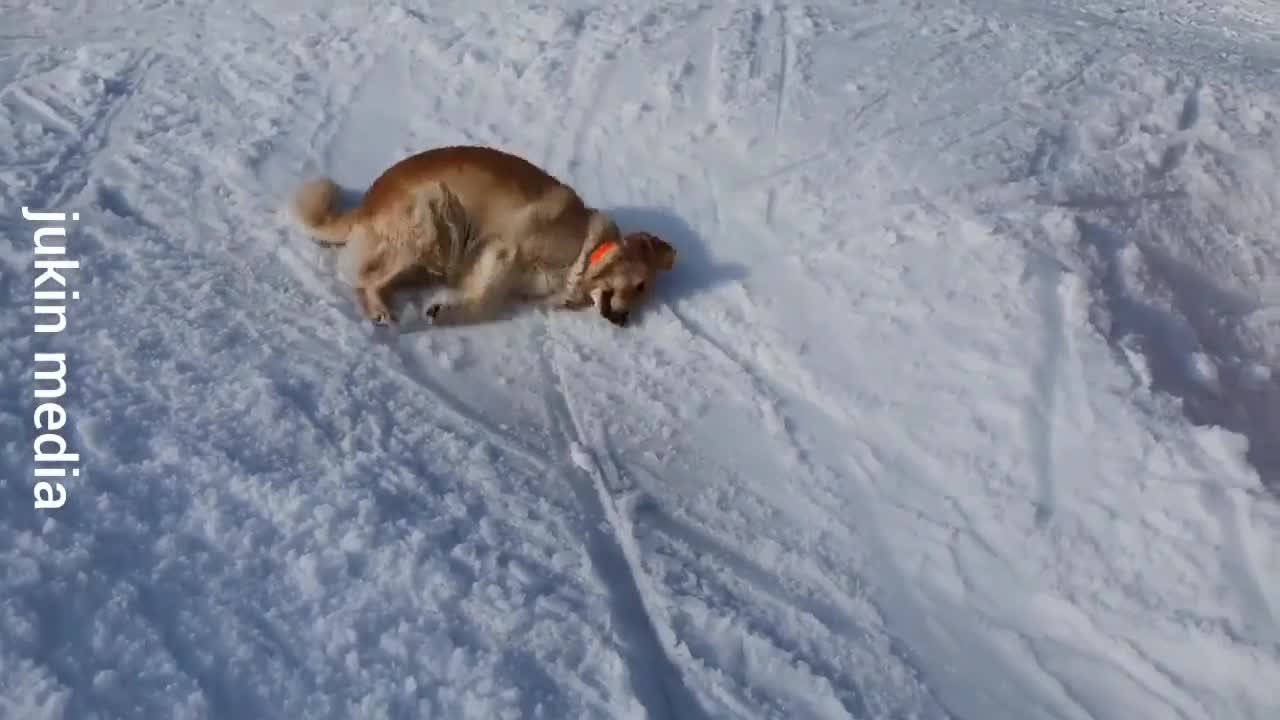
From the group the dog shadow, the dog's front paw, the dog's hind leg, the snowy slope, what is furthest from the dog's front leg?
the dog shadow

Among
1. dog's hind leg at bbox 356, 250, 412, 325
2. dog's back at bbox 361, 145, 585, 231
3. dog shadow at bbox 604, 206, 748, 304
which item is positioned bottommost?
dog's hind leg at bbox 356, 250, 412, 325

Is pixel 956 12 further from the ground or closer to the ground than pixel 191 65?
further from the ground

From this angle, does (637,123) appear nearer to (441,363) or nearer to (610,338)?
(610,338)

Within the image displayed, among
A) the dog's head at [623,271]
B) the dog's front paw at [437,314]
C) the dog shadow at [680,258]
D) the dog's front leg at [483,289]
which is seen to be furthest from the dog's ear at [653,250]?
the dog's front paw at [437,314]

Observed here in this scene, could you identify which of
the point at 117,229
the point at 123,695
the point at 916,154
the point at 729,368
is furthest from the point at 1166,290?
the point at 117,229

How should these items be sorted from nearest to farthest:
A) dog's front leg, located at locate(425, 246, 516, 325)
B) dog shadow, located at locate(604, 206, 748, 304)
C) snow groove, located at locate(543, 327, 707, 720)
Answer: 1. snow groove, located at locate(543, 327, 707, 720)
2. dog's front leg, located at locate(425, 246, 516, 325)
3. dog shadow, located at locate(604, 206, 748, 304)

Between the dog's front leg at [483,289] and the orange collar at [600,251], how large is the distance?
1.30 feet

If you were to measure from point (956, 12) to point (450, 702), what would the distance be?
608 cm

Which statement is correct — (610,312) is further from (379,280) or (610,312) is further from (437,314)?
(379,280)

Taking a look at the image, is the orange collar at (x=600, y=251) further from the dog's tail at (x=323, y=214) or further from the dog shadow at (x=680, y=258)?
the dog's tail at (x=323, y=214)

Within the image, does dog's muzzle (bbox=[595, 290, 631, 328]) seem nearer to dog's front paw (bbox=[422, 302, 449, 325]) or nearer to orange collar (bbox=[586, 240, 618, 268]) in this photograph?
orange collar (bbox=[586, 240, 618, 268])

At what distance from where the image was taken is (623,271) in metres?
5.30

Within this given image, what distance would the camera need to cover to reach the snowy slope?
3830mm

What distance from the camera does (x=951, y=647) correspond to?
4.08 m
